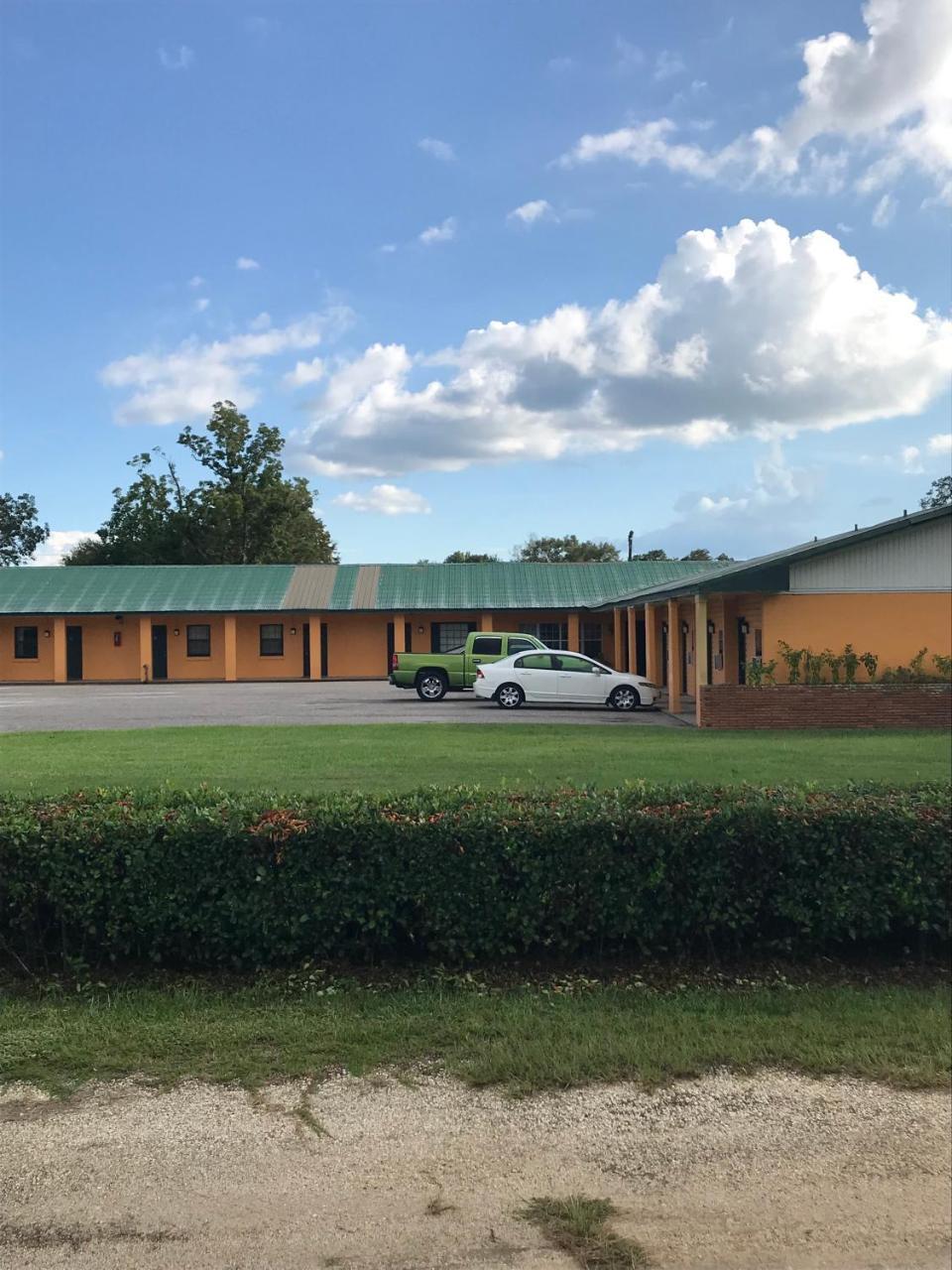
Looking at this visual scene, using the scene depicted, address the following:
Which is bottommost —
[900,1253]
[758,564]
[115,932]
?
[900,1253]

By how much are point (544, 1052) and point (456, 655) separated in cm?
2176

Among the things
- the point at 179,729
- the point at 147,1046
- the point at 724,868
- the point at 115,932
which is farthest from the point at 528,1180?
the point at 179,729

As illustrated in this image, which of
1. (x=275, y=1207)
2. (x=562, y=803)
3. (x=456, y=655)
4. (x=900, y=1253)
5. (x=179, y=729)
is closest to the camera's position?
(x=900, y=1253)

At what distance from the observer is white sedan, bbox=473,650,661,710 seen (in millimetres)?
22719

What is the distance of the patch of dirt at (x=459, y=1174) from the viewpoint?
3.07 metres

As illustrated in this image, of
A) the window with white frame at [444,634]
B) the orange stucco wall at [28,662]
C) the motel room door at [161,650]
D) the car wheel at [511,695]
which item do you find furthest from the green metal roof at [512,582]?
the car wheel at [511,695]

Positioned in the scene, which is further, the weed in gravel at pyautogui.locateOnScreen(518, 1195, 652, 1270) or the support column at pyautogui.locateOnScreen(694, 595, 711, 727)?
the support column at pyautogui.locateOnScreen(694, 595, 711, 727)

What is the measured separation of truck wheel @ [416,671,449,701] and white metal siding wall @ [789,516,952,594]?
9723 millimetres

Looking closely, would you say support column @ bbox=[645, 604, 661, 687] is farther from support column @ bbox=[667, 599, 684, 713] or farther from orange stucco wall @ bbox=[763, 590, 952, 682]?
orange stucco wall @ bbox=[763, 590, 952, 682]

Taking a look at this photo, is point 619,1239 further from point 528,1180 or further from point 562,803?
point 562,803

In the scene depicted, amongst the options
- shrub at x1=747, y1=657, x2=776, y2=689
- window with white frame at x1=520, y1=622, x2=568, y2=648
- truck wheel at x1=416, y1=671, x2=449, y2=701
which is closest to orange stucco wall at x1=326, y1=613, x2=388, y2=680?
window with white frame at x1=520, y1=622, x2=568, y2=648

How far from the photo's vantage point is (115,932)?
200 inches

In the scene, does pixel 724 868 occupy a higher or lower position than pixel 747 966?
higher

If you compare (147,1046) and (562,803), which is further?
(562,803)
